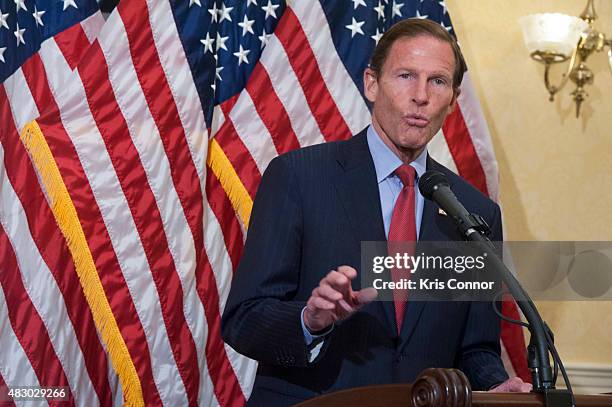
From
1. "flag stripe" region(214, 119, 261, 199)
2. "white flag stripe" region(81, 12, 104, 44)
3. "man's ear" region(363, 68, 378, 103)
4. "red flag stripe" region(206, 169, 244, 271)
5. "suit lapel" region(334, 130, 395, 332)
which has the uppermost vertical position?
"white flag stripe" region(81, 12, 104, 44)

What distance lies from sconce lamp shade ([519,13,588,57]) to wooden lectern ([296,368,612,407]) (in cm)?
236

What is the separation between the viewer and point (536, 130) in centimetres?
368

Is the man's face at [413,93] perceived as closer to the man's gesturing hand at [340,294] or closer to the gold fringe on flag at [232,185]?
the man's gesturing hand at [340,294]

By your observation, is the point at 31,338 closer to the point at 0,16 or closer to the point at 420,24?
the point at 0,16

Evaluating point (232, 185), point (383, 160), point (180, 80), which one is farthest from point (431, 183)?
point (180, 80)

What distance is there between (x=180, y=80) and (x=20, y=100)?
54cm

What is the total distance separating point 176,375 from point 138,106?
3.01 ft

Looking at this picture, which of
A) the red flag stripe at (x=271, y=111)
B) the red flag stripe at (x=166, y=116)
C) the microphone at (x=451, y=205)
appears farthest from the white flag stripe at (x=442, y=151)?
the microphone at (x=451, y=205)

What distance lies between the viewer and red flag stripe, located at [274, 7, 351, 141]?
3287 millimetres

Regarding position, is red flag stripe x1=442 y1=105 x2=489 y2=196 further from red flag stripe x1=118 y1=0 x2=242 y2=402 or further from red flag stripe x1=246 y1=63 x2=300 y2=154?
red flag stripe x1=118 y1=0 x2=242 y2=402

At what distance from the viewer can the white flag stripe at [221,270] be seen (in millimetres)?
3141

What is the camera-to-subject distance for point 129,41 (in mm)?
3066

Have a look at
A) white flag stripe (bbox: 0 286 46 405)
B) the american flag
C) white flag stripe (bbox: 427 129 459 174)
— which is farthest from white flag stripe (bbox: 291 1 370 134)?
white flag stripe (bbox: 0 286 46 405)

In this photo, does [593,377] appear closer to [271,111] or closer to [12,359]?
[271,111]
